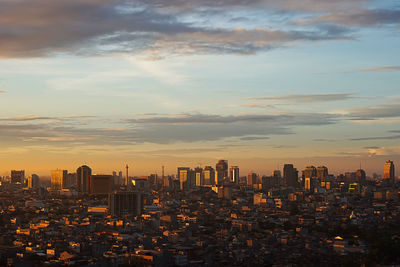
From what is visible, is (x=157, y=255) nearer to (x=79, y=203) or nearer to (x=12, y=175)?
(x=79, y=203)

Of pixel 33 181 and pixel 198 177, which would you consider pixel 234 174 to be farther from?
pixel 33 181

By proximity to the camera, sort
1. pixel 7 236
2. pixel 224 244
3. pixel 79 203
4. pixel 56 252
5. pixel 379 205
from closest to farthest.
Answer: pixel 56 252 → pixel 224 244 → pixel 7 236 → pixel 379 205 → pixel 79 203

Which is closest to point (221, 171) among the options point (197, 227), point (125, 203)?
point (125, 203)

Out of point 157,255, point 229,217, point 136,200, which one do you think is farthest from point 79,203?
point 157,255

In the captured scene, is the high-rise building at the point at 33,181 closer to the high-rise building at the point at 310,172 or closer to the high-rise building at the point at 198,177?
the high-rise building at the point at 198,177

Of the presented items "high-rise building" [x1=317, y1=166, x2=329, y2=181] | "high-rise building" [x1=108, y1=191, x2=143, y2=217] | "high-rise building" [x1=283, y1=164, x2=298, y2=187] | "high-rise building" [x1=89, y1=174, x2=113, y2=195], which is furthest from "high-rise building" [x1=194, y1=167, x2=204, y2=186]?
"high-rise building" [x1=108, y1=191, x2=143, y2=217]

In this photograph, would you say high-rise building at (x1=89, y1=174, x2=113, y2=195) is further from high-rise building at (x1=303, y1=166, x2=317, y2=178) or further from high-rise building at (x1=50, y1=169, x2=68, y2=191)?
high-rise building at (x1=303, y1=166, x2=317, y2=178)
